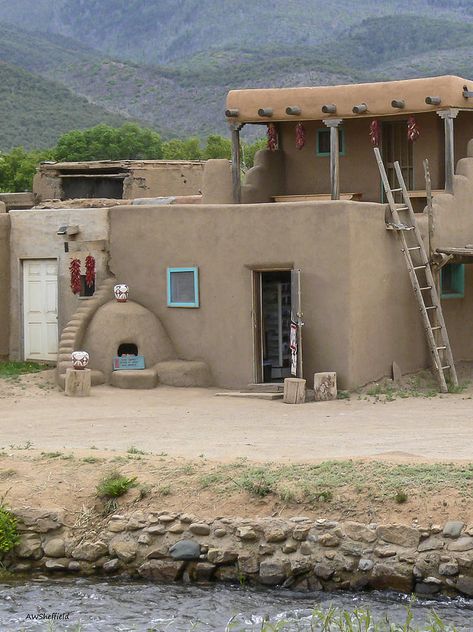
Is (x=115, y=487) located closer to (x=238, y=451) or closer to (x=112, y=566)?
(x=112, y=566)

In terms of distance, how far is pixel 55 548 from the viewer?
42.3 feet

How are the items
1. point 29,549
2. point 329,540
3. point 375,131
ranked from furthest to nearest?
1. point 375,131
2. point 29,549
3. point 329,540

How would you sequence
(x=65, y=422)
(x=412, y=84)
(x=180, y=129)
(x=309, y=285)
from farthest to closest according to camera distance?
1. (x=180, y=129)
2. (x=412, y=84)
3. (x=309, y=285)
4. (x=65, y=422)

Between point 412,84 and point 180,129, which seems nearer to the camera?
point 412,84

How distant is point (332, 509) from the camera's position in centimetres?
1250

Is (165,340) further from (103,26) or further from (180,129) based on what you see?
(103,26)

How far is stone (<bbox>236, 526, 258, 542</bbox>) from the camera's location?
12.4 metres

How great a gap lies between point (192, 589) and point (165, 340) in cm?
894

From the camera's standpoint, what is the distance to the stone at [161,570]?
12.5 m

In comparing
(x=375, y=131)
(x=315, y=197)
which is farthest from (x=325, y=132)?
(x=375, y=131)

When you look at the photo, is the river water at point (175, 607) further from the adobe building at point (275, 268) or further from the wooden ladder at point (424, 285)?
the wooden ladder at point (424, 285)

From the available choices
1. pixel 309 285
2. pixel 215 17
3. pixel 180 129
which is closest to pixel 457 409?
pixel 309 285

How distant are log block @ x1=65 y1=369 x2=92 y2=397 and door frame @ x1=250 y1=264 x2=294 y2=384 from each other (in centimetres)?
254

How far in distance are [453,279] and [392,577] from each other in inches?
432
